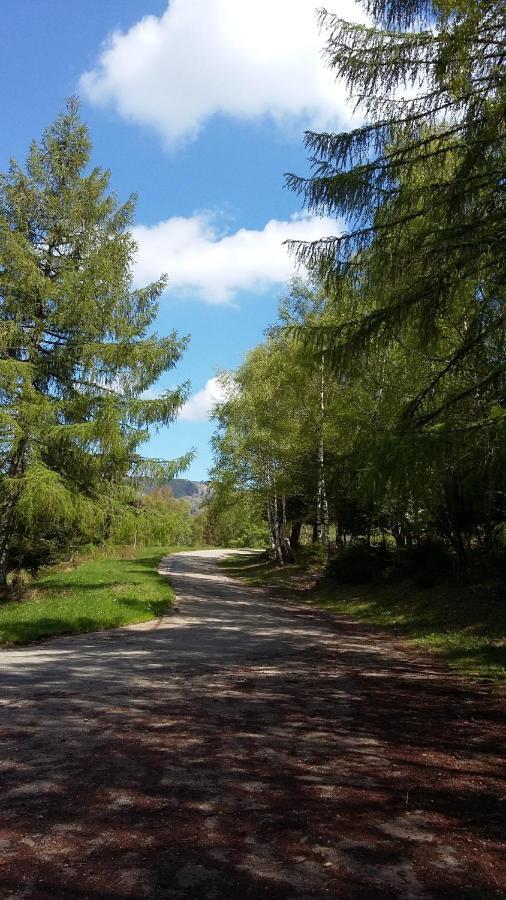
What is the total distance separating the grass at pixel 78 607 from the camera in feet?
40.6

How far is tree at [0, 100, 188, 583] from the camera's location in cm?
1602

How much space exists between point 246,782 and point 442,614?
10.1m

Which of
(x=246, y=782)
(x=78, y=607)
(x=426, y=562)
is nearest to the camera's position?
(x=246, y=782)

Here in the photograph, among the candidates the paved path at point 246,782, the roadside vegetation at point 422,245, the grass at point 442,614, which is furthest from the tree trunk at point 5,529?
the roadside vegetation at point 422,245

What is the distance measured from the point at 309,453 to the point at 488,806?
20235mm

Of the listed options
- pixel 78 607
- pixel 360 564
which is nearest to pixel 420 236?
pixel 78 607

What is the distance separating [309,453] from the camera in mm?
24188

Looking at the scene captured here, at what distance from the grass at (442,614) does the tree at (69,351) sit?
22.1ft

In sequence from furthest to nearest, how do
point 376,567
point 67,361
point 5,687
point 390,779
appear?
point 376,567 → point 67,361 → point 5,687 → point 390,779

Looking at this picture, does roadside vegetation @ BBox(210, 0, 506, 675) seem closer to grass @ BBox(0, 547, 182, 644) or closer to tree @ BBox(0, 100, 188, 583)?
grass @ BBox(0, 547, 182, 644)

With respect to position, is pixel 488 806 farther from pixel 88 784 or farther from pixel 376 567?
pixel 376 567

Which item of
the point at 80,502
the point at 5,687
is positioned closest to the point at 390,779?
the point at 5,687

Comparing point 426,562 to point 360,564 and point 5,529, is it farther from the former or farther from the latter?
point 5,529

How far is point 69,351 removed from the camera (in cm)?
1719
